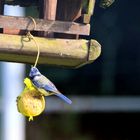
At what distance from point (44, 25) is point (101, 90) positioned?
176cm

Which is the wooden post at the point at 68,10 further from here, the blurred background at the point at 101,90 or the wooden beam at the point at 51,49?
the blurred background at the point at 101,90

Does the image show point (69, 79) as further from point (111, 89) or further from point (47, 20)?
point (47, 20)

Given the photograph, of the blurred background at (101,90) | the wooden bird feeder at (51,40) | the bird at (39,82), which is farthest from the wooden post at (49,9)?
the blurred background at (101,90)

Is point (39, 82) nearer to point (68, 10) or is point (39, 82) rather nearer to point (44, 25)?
point (44, 25)

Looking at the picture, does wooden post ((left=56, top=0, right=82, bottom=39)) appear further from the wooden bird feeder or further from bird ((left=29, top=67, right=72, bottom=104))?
bird ((left=29, top=67, right=72, bottom=104))

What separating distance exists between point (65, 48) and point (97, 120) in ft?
6.08

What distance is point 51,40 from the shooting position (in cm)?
183

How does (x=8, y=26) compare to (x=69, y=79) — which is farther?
(x=69, y=79)

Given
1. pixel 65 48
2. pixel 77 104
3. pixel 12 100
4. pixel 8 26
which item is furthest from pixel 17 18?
pixel 77 104

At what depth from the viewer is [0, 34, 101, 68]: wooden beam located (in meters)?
1.79

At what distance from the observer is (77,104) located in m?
3.54

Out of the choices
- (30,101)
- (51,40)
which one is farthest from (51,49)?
(30,101)

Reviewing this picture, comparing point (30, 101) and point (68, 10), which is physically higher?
point (68, 10)

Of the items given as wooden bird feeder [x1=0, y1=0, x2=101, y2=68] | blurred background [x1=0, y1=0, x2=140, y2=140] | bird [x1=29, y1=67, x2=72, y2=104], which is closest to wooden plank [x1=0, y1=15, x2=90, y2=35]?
wooden bird feeder [x1=0, y1=0, x2=101, y2=68]
